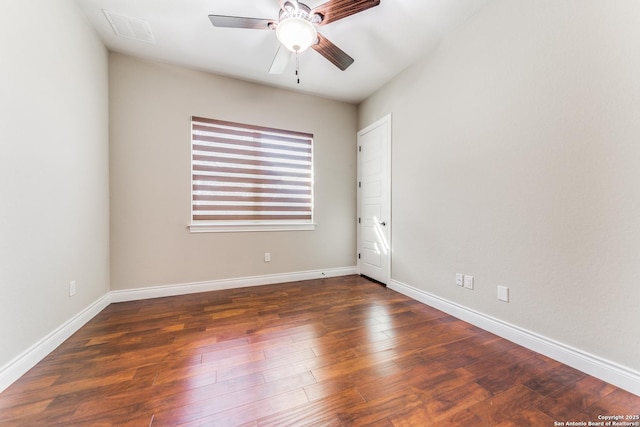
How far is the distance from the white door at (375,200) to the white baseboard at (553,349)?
100 cm

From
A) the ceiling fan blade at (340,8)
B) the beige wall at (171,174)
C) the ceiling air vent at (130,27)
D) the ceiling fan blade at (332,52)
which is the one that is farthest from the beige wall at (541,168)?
the ceiling air vent at (130,27)

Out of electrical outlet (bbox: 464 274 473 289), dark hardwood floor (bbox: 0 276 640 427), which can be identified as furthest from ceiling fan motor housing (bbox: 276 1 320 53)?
electrical outlet (bbox: 464 274 473 289)

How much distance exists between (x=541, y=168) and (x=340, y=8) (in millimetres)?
1847

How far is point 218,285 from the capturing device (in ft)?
10.2

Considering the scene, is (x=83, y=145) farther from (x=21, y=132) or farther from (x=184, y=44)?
(x=184, y=44)

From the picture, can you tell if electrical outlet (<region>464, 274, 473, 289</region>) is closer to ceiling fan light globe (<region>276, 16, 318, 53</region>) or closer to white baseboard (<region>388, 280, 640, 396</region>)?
white baseboard (<region>388, 280, 640, 396</region>)

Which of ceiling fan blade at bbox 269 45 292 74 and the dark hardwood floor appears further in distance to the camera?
ceiling fan blade at bbox 269 45 292 74

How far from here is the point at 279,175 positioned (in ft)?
11.3

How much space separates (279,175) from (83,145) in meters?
2.03

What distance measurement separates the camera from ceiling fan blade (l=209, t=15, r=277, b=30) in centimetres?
178

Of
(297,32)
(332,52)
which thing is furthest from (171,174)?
(332,52)

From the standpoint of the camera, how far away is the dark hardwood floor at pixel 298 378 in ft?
3.88

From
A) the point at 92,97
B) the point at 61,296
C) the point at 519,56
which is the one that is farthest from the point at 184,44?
the point at 519,56

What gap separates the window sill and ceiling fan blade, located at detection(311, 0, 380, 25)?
2399 millimetres
